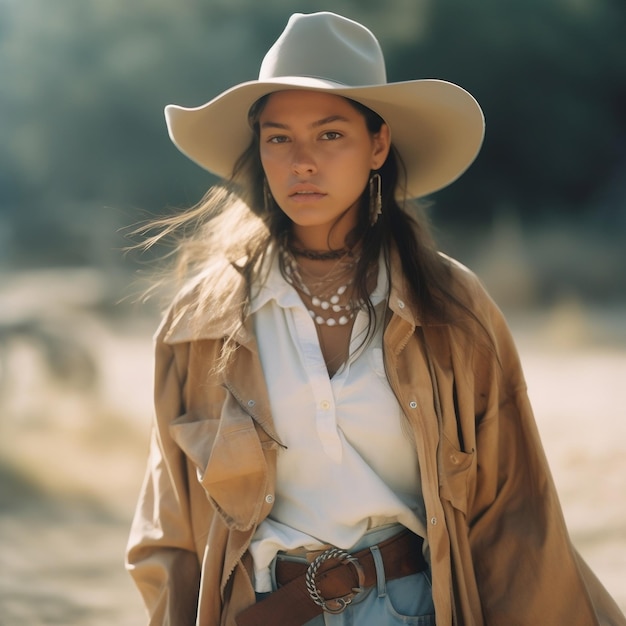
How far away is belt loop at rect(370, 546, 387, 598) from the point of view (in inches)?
84.8

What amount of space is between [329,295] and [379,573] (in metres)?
0.61

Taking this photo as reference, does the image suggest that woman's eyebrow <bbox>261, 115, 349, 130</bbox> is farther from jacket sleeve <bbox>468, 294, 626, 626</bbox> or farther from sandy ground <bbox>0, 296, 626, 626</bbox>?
sandy ground <bbox>0, 296, 626, 626</bbox>

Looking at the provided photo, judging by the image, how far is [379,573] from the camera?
2156mm

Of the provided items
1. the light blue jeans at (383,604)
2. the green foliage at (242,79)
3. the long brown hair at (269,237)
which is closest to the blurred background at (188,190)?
the green foliage at (242,79)

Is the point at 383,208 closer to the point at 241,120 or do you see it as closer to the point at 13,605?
the point at 241,120

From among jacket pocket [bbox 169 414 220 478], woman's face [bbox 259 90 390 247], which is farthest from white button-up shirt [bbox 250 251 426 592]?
woman's face [bbox 259 90 390 247]

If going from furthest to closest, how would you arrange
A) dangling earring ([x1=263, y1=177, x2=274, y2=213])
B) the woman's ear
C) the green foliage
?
the green foliage
dangling earring ([x1=263, y1=177, x2=274, y2=213])
the woman's ear

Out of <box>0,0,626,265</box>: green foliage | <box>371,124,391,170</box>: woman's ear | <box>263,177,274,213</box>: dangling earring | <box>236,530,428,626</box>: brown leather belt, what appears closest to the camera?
<box>236,530,428,626</box>: brown leather belt

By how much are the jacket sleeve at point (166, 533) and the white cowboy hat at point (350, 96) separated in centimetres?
57

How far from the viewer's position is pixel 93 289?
1440 centimetres

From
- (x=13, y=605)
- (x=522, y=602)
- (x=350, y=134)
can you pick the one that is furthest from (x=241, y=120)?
(x=13, y=605)

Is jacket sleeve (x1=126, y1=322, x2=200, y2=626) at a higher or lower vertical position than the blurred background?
lower

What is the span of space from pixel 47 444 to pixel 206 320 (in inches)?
215

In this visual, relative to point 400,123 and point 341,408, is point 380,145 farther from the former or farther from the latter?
point 341,408
